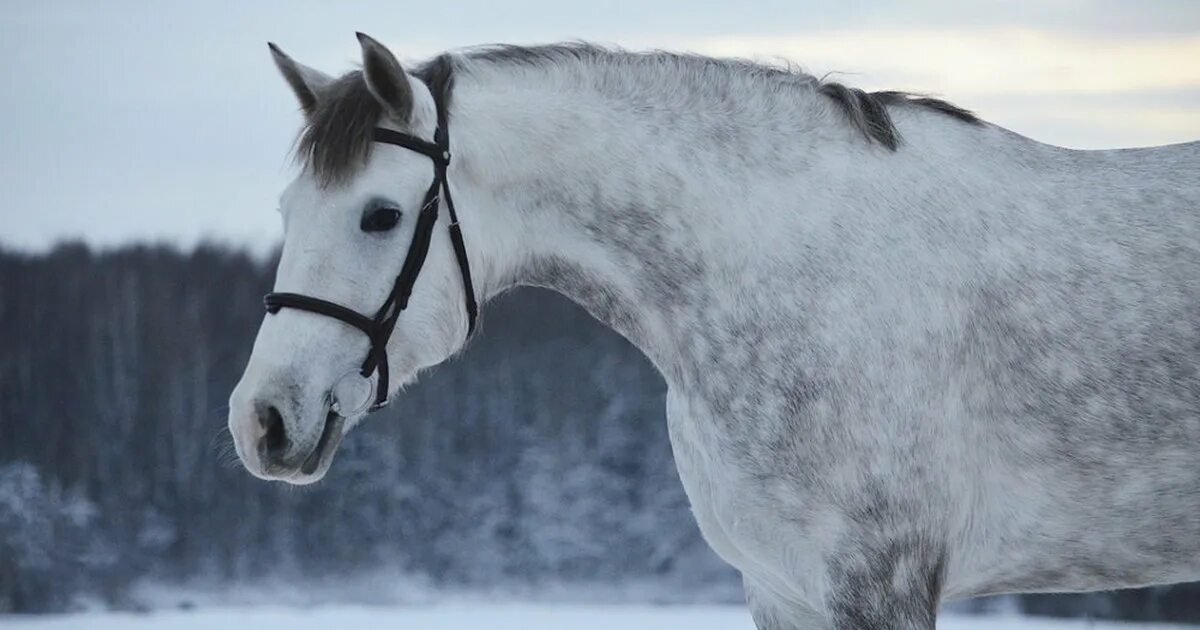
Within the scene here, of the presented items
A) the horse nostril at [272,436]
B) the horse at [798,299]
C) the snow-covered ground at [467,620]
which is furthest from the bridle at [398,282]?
the snow-covered ground at [467,620]

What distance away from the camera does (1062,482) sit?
2.79m

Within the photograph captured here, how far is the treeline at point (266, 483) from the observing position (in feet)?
57.7

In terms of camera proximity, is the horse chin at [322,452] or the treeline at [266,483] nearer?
the horse chin at [322,452]

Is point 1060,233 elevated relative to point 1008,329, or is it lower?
elevated

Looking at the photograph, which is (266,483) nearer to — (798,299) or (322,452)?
(322,452)

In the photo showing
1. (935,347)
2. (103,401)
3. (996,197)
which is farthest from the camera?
(103,401)

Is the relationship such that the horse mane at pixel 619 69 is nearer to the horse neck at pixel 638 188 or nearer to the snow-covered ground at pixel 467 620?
the horse neck at pixel 638 188

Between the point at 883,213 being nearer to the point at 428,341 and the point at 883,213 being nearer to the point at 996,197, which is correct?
the point at 996,197

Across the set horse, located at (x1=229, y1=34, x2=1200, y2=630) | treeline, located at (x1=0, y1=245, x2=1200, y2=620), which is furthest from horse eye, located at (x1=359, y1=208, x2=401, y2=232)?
treeline, located at (x1=0, y1=245, x2=1200, y2=620)

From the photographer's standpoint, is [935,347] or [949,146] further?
[949,146]

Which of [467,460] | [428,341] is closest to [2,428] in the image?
[467,460]

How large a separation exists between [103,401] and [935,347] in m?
18.8

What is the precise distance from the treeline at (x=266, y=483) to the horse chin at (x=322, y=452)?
1424 centimetres

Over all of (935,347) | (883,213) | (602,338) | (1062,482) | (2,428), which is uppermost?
(883,213)
